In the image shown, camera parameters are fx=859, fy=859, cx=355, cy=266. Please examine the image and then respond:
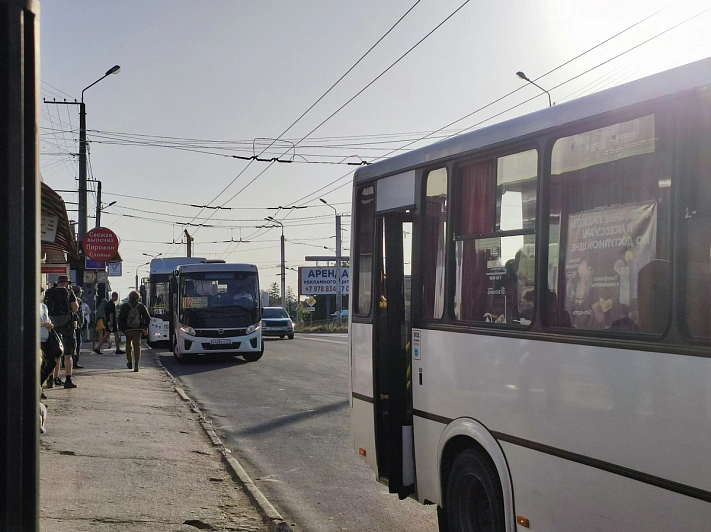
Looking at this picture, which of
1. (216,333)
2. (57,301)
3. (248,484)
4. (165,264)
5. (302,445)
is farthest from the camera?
(165,264)

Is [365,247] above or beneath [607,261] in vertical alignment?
above

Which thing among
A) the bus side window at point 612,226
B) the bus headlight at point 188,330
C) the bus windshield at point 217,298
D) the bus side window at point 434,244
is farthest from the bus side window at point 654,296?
the bus headlight at point 188,330

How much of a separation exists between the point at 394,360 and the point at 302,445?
168 inches

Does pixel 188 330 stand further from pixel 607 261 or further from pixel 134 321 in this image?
pixel 607 261

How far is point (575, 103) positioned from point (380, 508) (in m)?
4.10

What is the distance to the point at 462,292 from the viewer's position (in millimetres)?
5617

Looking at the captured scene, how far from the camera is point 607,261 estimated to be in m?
4.26

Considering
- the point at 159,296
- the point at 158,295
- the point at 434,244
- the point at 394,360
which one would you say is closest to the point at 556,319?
the point at 434,244

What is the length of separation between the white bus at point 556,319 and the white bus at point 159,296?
2784 centimetres

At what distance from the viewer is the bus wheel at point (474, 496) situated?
5.13 m

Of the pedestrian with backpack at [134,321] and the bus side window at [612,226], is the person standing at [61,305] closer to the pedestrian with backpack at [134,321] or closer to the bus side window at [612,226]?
the pedestrian with backpack at [134,321]

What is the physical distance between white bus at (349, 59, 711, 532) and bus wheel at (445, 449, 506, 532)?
13 millimetres

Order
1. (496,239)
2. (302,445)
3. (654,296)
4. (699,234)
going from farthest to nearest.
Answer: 1. (302,445)
2. (496,239)
3. (654,296)
4. (699,234)
